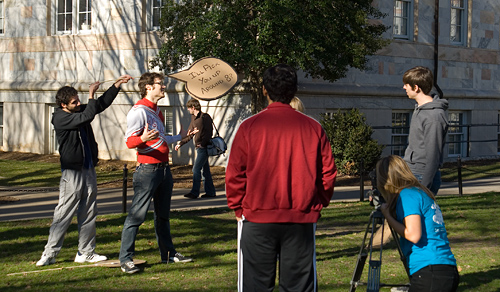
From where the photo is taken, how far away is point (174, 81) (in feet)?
66.7

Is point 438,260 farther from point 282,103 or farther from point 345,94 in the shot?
point 345,94

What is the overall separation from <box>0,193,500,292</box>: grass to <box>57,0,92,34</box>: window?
41.9 ft

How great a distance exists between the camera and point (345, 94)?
2142 centimetres

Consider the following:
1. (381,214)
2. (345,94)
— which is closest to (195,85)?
(381,214)

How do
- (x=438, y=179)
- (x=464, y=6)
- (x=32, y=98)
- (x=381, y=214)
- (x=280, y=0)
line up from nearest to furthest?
(x=381, y=214)
(x=438, y=179)
(x=280, y=0)
(x=32, y=98)
(x=464, y=6)

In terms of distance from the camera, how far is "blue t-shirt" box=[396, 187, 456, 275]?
4805 mm

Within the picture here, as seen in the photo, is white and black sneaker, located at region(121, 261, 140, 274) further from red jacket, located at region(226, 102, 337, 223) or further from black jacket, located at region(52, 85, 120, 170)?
red jacket, located at region(226, 102, 337, 223)

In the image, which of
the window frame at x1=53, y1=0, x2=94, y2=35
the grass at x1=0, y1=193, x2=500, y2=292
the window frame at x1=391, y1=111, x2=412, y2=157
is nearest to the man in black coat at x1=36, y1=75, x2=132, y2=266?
the grass at x1=0, y1=193, x2=500, y2=292

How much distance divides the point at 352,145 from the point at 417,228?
44.3 ft

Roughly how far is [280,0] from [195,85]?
7009 mm

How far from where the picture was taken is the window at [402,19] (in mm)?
23344

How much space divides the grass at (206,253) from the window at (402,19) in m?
12.3

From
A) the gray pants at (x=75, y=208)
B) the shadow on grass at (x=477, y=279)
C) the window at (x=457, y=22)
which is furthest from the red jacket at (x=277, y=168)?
the window at (x=457, y=22)

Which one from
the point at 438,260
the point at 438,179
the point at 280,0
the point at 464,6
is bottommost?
the point at 438,260
